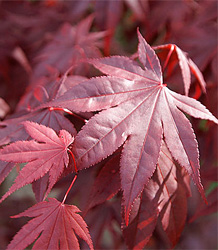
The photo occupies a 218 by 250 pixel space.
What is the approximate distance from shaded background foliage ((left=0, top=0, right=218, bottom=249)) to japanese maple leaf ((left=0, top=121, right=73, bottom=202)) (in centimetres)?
25

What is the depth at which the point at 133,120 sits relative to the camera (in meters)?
0.62

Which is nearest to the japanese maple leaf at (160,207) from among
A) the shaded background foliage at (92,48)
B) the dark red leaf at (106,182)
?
the dark red leaf at (106,182)

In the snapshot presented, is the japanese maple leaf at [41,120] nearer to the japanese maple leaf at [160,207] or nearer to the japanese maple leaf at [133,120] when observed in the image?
the japanese maple leaf at [133,120]

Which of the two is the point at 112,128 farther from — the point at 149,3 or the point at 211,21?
the point at 149,3

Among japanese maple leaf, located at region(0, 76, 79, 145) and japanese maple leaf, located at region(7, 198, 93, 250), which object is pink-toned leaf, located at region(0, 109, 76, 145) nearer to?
japanese maple leaf, located at region(0, 76, 79, 145)

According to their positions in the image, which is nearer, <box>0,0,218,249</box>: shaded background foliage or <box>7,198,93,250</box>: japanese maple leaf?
<box>7,198,93,250</box>: japanese maple leaf

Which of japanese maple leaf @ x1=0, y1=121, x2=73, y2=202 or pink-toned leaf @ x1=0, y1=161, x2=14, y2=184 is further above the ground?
japanese maple leaf @ x1=0, y1=121, x2=73, y2=202

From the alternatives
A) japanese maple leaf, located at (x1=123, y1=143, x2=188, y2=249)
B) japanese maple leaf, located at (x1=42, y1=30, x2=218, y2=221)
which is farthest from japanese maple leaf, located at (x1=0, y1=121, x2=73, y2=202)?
japanese maple leaf, located at (x1=123, y1=143, x2=188, y2=249)

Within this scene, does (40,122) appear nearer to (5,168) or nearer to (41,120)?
(41,120)

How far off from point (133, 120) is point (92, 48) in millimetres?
639

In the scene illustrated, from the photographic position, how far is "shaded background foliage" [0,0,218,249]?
A: 3.37ft

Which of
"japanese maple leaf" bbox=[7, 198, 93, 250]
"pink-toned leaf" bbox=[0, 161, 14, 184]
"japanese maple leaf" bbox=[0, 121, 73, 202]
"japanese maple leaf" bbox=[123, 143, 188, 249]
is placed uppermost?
"japanese maple leaf" bbox=[0, 121, 73, 202]

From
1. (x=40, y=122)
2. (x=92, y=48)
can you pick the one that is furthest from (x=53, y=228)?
(x=92, y=48)

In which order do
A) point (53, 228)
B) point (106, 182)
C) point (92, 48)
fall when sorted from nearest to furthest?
point (53, 228) → point (106, 182) → point (92, 48)
